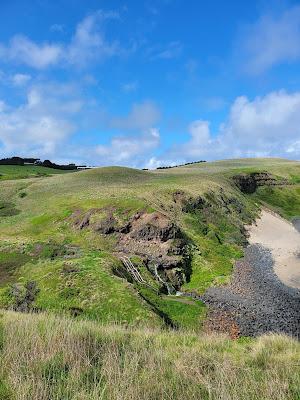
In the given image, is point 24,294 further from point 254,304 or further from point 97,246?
point 254,304

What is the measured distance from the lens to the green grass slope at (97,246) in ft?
102

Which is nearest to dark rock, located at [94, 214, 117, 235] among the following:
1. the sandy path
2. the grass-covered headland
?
the grass-covered headland

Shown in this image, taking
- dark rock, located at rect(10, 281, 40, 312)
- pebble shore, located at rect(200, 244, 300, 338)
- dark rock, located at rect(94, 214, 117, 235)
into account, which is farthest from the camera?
dark rock, located at rect(94, 214, 117, 235)

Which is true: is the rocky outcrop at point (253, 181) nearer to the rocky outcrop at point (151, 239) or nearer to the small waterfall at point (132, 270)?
the rocky outcrop at point (151, 239)

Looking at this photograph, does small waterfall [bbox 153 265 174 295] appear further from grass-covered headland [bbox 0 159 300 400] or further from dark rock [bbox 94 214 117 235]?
dark rock [bbox 94 214 117 235]

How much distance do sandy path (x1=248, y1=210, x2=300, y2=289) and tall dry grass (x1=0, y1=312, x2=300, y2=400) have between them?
3694 centimetres

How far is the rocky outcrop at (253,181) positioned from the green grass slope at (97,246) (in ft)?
44.5

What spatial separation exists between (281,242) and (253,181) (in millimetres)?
55577

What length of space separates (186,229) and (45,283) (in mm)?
29563

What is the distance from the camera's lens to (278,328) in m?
33.6

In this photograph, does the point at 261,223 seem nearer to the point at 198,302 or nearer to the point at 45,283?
the point at 198,302

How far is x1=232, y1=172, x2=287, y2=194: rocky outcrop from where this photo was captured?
393 feet

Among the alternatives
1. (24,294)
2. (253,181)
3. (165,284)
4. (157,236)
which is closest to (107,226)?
(157,236)

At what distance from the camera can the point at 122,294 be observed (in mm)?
31219
